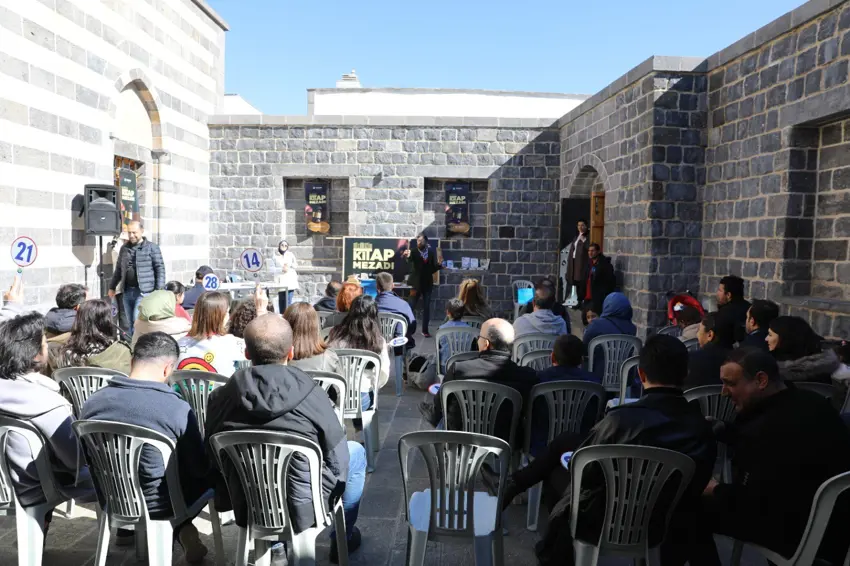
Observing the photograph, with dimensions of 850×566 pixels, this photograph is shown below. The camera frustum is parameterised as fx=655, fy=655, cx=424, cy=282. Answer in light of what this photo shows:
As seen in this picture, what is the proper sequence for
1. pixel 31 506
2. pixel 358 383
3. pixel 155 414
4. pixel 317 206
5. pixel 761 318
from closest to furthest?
pixel 155 414 → pixel 31 506 → pixel 358 383 → pixel 761 318 → pixel 317 206

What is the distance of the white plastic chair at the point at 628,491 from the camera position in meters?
2.24

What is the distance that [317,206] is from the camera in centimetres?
1227

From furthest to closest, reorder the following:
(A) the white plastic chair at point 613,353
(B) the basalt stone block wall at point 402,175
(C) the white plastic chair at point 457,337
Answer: (B) the basalt stone block wall at point 402,175, (C) the white plastic chair at point 457,337, (A) the white plastic chair at point 613,353

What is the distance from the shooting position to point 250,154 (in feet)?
39.4

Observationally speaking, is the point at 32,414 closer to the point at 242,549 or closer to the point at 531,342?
the point at 242,549

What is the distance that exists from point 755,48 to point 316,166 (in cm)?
753

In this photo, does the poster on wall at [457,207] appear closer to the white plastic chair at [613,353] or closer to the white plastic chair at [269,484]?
the white plastic chair at [613,353]

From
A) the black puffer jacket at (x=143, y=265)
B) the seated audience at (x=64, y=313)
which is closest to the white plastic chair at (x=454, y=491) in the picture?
the seated audience at (x=64, y=313)

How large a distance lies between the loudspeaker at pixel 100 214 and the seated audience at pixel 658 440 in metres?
7.04

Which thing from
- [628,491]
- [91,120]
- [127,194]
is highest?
[91,120]

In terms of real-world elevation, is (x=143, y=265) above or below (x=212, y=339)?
above

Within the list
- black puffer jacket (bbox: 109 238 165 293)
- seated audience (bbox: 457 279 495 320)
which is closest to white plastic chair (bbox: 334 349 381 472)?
seated audience (bbox: 457 279 495 320)

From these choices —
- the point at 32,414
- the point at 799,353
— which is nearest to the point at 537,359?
the point at 799,353

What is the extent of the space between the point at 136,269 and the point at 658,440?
7.36m
